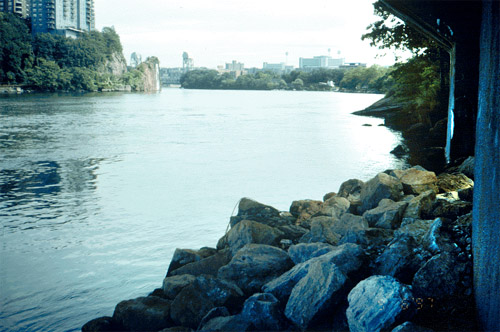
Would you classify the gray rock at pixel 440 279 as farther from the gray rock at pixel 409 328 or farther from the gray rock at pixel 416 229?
the gray rock at pixel 416 229

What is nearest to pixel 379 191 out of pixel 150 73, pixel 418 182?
pixel 418 182

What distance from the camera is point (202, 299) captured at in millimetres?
4738

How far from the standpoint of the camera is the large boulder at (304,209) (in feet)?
26.2

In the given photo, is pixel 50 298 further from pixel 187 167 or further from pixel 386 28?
pixel 386 28

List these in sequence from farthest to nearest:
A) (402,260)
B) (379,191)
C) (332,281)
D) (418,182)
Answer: (418,182) < (379,191) < (402,260) < (332,281)

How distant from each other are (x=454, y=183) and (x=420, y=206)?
210 cm

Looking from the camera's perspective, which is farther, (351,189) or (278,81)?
(278,81)

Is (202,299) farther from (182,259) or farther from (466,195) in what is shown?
(466,195)

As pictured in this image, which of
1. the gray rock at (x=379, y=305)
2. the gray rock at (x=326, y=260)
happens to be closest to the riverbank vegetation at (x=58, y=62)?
the gray rock at (x=326, y=260)

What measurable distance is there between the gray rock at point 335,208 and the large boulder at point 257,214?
0.72 metres

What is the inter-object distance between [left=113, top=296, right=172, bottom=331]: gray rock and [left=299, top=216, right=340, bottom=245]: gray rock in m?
2.17

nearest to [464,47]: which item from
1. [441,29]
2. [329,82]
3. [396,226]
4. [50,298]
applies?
[441,29]

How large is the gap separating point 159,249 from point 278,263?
322cm

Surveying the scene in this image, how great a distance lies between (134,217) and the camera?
32.6ft
